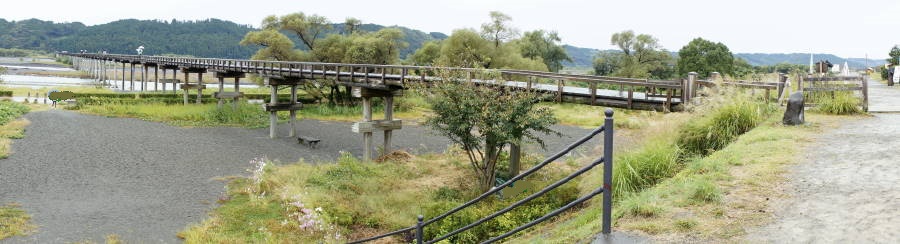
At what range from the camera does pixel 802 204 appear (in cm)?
625

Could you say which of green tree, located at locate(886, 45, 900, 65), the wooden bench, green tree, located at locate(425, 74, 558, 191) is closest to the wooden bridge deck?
green tree, located at locate(425, 74, 558, 191)

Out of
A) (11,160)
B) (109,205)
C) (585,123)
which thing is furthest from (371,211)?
(585,123)

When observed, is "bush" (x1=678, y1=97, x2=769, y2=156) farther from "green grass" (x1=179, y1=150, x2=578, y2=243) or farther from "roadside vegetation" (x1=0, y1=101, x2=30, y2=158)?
"roadside vegetation" (x1=0, y1=101, x2=30, y2=158)

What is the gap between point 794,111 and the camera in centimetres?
1166

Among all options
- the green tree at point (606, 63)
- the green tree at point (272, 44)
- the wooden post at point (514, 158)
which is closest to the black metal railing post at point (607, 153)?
the wooden post at point (514, 158)

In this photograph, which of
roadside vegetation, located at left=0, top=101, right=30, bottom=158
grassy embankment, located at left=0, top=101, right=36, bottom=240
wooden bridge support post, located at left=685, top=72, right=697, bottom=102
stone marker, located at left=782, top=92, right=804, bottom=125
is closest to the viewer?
stone marker, located at left=782, top=92, right=804, bottom=125

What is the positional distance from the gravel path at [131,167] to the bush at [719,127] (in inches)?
412

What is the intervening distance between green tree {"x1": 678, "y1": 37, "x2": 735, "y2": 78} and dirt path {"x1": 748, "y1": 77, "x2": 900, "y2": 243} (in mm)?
57508

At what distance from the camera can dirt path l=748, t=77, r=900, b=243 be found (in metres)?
5.36

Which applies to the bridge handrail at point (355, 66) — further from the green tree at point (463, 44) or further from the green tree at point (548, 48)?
the green tree at point (548, 48)

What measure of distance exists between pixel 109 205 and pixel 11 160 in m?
9.40

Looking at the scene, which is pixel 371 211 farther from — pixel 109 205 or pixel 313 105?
pixel 313 105

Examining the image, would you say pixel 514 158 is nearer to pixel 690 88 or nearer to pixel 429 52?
pixel 690 88

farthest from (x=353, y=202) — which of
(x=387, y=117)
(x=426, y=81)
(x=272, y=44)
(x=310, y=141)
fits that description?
(x=272, y=44)
